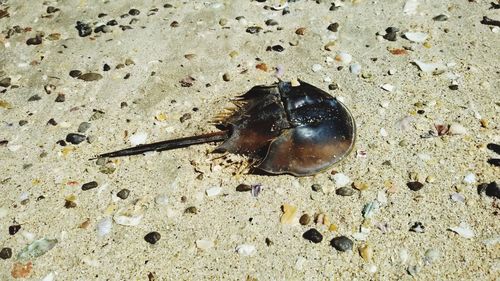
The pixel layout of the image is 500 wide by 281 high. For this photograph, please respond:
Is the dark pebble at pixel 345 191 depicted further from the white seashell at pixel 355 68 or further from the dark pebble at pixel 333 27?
the dark pebble at pixel 333 27

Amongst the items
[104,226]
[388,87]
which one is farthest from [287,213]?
[388,87]

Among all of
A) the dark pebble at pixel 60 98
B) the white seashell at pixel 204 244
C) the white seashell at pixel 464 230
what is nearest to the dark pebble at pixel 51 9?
the dark pebble at pixel 60 98

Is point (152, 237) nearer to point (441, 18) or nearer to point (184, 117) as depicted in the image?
point (184, 117)

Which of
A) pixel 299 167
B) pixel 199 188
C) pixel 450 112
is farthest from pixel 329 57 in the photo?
pixel 199 188

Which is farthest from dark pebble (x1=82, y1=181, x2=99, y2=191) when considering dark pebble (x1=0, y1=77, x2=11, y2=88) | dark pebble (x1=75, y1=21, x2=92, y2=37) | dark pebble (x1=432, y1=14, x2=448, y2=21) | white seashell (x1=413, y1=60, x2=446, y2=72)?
dark pebble (x1=432, y1=14, x2=448, y2=21)

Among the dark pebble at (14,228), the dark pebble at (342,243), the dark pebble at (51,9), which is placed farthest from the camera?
the dark pebble at (51,9)

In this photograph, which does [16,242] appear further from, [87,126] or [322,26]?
[322,26]
